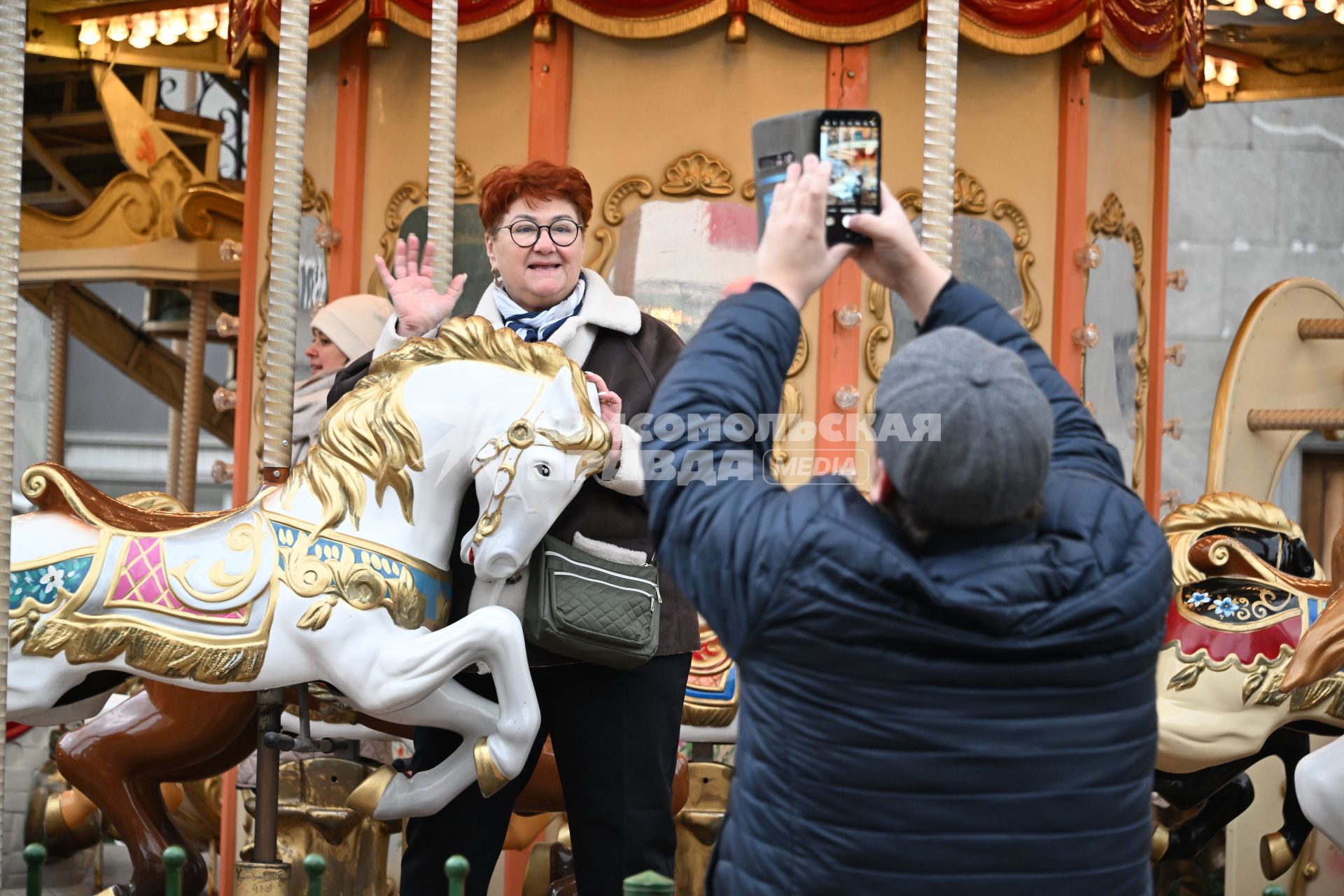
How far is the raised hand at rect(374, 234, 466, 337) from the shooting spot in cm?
306

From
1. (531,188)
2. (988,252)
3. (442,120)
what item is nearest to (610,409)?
(531,188)

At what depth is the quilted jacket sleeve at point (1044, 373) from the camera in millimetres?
1859

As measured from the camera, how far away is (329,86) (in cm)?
542

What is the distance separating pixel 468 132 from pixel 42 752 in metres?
2.90

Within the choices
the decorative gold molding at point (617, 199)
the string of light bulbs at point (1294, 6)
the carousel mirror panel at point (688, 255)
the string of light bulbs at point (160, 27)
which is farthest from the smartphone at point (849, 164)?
the string of light bulbs at point (160, 27)

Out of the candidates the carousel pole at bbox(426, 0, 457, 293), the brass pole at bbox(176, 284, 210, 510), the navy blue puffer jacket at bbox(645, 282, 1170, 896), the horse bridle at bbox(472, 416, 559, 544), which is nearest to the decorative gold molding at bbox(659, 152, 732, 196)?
the carousel pole at bbox(426, 0, 457, 293)

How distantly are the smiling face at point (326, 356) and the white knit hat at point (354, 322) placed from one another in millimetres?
18

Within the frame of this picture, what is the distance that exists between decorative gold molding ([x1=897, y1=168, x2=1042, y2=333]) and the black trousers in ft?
8.72

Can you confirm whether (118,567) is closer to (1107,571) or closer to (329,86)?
(1107,571)

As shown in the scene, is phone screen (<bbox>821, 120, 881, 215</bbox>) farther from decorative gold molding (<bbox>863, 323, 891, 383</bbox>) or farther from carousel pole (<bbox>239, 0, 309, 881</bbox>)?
decorative gold molding (<bbox>863, 323, 891, 383</bbox>)

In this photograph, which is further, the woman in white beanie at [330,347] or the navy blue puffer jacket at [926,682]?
the woman in white beanie at [330,347]

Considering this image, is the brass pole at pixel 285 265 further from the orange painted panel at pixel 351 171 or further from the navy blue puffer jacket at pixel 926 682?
the orange painted panel at pixel 351 171

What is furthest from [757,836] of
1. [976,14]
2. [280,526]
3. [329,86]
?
[329,86]

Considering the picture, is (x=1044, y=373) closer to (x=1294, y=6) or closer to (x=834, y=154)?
(x=834, y=154)
